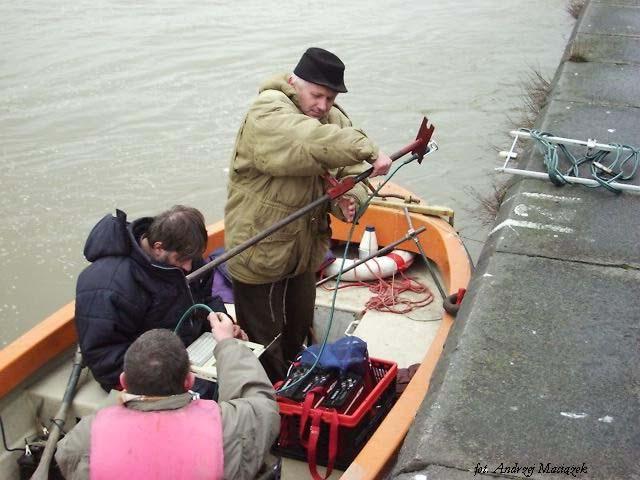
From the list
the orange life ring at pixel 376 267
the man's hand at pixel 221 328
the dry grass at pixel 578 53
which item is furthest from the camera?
the dry grass at pixel 578 53

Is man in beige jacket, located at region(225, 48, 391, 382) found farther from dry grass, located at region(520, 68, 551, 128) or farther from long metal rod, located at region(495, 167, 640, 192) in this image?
dry grass, located at region(520, 68, 551, 128)

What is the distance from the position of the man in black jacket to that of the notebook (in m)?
0.19

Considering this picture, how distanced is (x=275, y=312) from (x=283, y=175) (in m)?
0.88

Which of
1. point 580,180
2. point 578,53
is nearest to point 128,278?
point 580,180

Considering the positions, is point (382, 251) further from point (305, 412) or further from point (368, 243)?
point (305, 412)

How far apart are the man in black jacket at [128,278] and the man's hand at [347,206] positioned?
84cm

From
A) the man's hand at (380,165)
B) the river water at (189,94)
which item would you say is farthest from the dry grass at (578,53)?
the man's hand at (380,165)

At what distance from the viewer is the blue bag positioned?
11.8 ft

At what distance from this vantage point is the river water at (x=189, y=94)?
9.09 metres

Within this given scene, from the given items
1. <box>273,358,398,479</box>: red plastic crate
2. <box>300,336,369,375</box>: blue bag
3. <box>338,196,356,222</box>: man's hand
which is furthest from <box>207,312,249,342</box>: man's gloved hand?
<box>338,196,356,222</box>: man's hand

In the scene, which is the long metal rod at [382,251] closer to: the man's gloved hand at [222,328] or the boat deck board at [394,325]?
the boat deck board at [394,325]

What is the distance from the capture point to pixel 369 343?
488 cm

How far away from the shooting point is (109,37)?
13.8m

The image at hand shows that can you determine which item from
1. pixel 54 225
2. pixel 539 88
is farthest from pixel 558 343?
pixel 539 88
